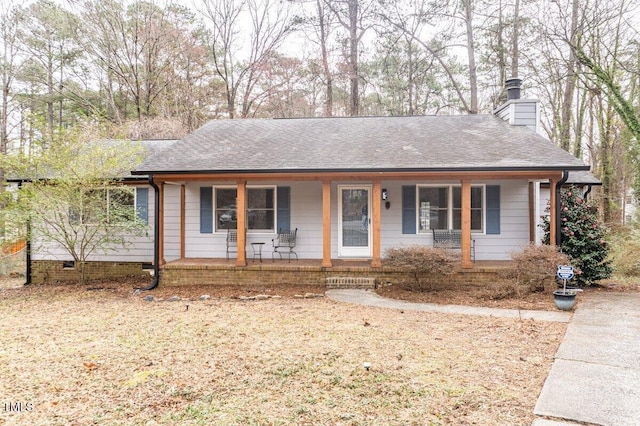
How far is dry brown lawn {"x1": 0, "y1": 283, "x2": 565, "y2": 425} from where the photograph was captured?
292 centimetres

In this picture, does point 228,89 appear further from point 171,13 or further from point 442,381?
point 442,381

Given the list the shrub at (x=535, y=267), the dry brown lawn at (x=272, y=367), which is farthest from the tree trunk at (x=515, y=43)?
the dry brown lawn at (x=272, y=367)

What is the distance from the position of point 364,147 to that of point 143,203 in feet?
18.6

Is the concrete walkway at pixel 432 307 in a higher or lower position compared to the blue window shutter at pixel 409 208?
lower

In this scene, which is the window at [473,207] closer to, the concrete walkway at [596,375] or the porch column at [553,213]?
the porch column at [553,213]

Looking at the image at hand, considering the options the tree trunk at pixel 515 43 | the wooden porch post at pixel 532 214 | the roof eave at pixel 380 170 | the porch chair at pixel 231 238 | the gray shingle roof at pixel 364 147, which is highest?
the tree trunk at pixel 515 43

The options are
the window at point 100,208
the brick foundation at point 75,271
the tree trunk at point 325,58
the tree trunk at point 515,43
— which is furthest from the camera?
the tree trunk at point 325,58

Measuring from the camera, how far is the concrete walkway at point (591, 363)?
2.82 metres

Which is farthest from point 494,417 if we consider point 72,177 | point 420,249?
point 72,177

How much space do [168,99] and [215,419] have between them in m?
19.0

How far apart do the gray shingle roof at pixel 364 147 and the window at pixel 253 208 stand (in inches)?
41.4

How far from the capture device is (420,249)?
7.14 meters

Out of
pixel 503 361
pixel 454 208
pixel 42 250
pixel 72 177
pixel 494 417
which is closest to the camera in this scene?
pixel 494 417

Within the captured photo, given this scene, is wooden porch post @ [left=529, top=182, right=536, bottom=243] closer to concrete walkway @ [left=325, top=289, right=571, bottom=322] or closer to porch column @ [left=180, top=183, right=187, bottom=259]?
concrete walkway @ [left=325, top=289, right=571, bottom=322]
